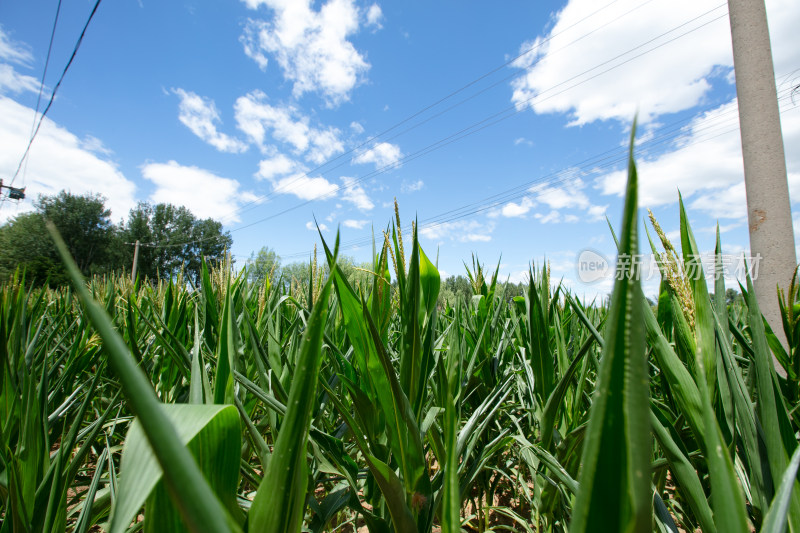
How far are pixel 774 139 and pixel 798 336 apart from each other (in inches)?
46.9

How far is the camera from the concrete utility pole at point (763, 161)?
1.70 meters

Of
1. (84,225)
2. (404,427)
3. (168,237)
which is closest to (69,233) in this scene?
(84,225)

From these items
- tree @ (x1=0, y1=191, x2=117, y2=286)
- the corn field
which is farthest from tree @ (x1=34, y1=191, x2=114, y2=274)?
the corn field

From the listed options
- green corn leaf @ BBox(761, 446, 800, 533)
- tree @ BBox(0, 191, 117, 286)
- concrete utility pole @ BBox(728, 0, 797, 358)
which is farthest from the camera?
tree @ BBox(0, 191, 117, 286)

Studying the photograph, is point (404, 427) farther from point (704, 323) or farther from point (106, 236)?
point (106, 236)

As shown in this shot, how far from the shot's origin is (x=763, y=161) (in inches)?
68.1

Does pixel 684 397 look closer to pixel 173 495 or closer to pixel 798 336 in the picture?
pixel 173 495

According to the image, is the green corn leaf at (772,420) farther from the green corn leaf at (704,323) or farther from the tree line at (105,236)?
the tree line at (105,236)

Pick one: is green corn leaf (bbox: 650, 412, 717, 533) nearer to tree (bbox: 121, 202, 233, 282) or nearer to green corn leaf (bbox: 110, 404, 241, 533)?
green corn leaf (bbox: 110, 404, 241, 533)

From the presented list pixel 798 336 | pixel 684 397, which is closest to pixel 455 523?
pixel 684 397

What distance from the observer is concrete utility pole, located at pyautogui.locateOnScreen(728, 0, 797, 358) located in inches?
66.8

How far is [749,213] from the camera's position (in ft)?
5.93

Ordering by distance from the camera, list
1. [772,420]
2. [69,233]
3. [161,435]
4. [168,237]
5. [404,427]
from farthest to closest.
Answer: [168,237], [69,233], [404,427], [772,420], [161,435]

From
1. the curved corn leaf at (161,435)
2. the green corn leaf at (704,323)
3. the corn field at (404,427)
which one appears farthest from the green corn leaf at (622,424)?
the green corn leaf at (704,323)
